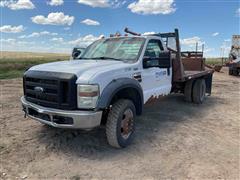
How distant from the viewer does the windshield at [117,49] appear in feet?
18.5

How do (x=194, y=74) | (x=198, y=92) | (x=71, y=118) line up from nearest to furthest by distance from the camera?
(x=71, y=118), (x=194, y=74), (x=198, y=92)

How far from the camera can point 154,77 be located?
6.00 meters

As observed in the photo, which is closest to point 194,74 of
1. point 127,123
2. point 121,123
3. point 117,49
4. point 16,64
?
point 117,49

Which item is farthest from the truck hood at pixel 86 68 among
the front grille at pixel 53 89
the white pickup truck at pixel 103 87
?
the front grille at pixel 53 89

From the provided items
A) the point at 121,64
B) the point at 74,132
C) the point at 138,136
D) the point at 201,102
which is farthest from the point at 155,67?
the point at 201,102

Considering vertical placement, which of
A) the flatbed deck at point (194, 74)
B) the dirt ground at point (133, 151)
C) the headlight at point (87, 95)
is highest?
the flatbed deck at point (194, 74)

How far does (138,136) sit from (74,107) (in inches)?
67.9

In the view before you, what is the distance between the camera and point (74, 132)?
5562 millimetres

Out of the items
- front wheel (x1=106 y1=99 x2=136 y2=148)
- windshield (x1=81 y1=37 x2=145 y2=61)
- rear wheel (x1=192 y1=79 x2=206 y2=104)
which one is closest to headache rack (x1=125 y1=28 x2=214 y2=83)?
rear wheel (x1=192 y1=79 x2=206 y2=104)

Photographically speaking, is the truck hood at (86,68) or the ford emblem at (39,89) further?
the ford emblem at (39,89)

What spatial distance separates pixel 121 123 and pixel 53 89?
124 cm

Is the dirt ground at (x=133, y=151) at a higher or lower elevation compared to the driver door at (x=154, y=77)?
lower

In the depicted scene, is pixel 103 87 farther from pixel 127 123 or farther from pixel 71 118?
pixel 127 123

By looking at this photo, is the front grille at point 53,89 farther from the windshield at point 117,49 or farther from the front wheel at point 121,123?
the windshield at point 117,49
